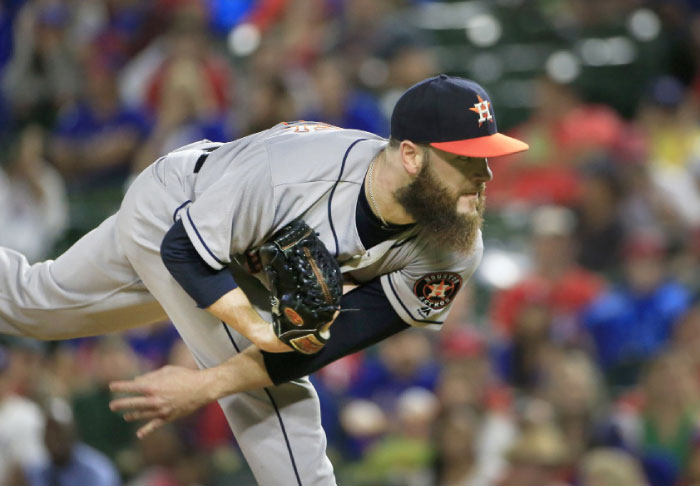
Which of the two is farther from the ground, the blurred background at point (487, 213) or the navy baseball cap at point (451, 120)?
the navy baseball cap at point (451, 120)

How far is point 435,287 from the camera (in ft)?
10.8

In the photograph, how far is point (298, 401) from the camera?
3.43m

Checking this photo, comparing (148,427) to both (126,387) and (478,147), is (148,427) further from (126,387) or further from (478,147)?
(478,147)

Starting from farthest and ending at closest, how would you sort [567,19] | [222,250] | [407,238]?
1. [567,19]
2. [407,238]
3. [222,250]

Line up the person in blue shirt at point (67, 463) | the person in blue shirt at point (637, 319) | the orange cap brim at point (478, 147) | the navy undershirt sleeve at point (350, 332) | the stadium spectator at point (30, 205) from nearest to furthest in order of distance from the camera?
1. the orange cap brim at point (478, 147)
2. the navy undershirt sleeve at point (350, 332)
3. the person in blue shirt at point (67, 463)
4. the person in blue shirt at point (637, 319)
5. the stadium spectator at point (30, 205)

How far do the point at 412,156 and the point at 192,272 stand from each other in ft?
2.28

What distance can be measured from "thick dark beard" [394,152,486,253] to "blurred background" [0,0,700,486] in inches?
77.6

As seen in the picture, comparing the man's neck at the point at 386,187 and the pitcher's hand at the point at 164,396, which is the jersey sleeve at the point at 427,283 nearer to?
the man's neck at the point at 386,187

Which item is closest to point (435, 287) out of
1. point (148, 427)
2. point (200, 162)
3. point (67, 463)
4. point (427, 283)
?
point (427, 283)

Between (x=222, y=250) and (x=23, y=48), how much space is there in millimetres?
5446

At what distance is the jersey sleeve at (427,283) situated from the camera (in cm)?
328

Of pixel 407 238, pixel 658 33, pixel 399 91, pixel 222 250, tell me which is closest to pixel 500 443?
pixel 407 238

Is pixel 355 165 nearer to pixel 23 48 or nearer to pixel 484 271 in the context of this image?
pixel 484 271

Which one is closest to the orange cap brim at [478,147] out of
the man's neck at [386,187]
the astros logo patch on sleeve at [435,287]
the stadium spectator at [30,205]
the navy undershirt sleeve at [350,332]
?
the man's neck at [386,187]
